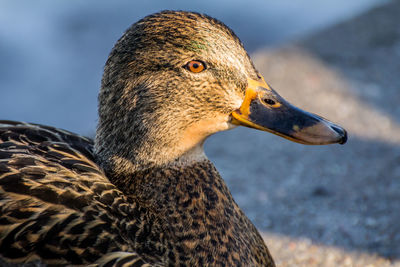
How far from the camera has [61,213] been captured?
1.96m

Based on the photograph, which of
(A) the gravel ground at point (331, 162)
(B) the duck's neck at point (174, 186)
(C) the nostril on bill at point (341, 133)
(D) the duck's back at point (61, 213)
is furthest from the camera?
(A) the gravel ground at point (331, 162)

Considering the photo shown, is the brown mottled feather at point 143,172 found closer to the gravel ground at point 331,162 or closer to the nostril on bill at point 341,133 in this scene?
the nostril on bill at point 341,133

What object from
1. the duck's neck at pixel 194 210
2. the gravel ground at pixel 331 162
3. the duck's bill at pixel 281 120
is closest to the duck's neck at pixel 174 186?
the duck's neck at pixel 194 210

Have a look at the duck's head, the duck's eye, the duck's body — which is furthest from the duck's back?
the duck's eye

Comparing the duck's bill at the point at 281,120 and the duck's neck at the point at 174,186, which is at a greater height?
the duck's bill at the point at 281,120

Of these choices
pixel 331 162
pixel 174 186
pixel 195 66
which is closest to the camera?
pixel 195 66

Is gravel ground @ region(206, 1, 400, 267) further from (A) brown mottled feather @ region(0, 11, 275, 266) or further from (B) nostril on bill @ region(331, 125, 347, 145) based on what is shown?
(B) nostril on bill @ region(331, 125, 347, 145)

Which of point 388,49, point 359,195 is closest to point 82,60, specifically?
point 388,49

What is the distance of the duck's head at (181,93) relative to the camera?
206cm

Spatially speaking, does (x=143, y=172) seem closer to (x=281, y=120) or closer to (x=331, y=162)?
(x=281, y=120)

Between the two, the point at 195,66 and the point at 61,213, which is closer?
the point at 61,213

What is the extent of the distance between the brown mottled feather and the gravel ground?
3.69 feet

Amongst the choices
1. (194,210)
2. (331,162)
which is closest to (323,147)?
(331,162)

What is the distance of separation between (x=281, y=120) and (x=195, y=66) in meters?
0.41
